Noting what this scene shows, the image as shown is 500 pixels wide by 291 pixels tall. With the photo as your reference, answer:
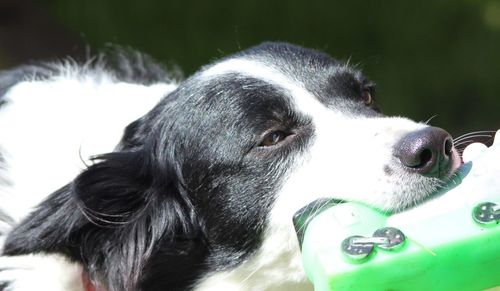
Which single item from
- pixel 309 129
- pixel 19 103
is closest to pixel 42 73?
pixel 19 103

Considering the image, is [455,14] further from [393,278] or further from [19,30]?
[393,278]

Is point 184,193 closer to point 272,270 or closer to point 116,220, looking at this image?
point 116,220

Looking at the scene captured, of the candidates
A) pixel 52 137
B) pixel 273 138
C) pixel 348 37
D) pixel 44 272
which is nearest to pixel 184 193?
pixel 273 138

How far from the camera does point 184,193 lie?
307 centimetres

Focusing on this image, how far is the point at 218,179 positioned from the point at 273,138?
0.22 meters

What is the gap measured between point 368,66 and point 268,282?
3.41 meters

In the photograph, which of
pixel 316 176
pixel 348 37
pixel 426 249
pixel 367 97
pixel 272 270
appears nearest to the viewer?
pixel 426 249

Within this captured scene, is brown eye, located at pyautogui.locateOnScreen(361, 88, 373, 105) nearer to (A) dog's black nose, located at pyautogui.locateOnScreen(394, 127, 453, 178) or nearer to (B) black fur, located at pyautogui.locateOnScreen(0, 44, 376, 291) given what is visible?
(B) black fur, located at pyautogui.locateOnScreen(0, 44, 376, 291)

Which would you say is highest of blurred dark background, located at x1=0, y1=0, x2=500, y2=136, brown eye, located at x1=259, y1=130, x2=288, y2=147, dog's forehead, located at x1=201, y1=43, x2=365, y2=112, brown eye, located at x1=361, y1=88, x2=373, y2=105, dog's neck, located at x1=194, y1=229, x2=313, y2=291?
dog's forehead, located at x1=201, y1=43, x2=365, y2=112

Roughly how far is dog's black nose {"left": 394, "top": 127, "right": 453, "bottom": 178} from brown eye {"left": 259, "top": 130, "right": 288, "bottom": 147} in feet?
1.44

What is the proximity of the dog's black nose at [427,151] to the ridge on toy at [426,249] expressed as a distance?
104mm

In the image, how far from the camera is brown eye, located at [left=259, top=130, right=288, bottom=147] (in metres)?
2.91

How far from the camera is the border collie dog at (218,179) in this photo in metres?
2.65

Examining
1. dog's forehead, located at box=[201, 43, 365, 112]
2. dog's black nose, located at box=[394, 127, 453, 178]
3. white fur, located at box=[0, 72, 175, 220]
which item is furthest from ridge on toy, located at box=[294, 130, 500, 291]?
white fur, located at box=[0, 72, 175, 220]
